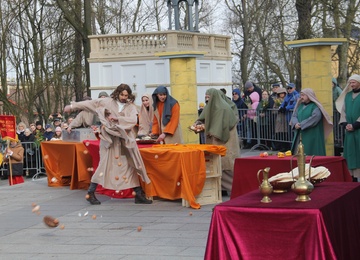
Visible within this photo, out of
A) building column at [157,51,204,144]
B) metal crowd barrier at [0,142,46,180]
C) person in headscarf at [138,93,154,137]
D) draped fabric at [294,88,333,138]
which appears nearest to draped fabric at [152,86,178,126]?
person in headscarf at [138,93,154,137]

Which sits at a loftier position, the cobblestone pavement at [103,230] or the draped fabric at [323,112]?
the draped fabric at [323,112]

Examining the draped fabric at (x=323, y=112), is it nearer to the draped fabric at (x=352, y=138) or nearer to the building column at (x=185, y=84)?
the draped fabric at (x=352, y=138)

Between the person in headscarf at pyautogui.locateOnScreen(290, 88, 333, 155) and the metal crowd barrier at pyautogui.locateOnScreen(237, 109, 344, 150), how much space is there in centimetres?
593

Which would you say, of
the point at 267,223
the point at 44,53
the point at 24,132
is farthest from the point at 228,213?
Answer: the point at 44,53

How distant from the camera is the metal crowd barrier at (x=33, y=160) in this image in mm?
18844

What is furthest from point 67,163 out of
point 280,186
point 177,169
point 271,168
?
point 280,186

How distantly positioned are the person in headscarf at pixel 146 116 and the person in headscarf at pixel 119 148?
0.92 meters

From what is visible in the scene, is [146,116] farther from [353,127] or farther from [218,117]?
[353,127]

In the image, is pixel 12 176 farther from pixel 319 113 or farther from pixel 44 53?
pixel 44 53

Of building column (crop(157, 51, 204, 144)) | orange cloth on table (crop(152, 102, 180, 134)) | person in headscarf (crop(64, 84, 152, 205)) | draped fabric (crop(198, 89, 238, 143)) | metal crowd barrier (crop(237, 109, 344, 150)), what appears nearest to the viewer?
person in headscarf (crop(64, 84, 152, 205))

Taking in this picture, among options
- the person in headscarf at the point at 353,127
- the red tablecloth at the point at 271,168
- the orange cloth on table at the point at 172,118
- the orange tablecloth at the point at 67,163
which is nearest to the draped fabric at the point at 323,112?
the person in headscarf at the point at 353,127

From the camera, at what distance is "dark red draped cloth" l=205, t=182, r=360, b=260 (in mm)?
5797

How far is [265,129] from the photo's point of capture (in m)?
20.0

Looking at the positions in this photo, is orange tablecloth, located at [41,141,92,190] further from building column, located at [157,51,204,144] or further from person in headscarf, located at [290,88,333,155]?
person in headscarf, located at [290,88,333,155]
